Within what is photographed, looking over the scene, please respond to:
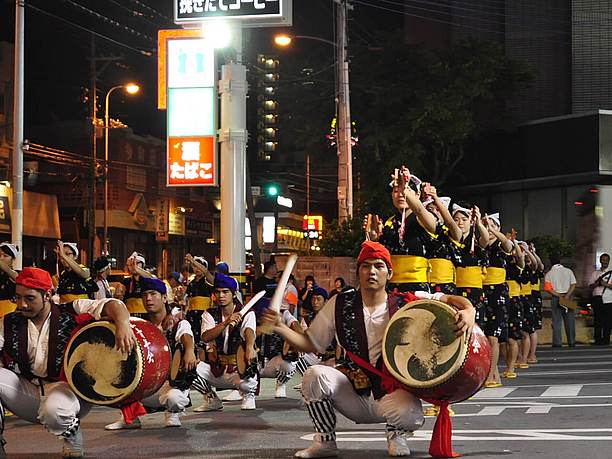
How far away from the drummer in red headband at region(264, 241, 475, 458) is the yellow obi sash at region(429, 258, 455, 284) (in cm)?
264

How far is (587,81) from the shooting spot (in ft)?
112

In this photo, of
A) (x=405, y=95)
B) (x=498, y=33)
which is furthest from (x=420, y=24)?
(x=405, y=95)

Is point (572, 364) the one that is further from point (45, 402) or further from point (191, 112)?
point (45, 402)

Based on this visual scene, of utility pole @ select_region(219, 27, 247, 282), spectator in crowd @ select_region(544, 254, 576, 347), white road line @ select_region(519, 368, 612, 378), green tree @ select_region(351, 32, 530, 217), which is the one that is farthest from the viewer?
green tree @ select_region(351, 32, 530, 217)

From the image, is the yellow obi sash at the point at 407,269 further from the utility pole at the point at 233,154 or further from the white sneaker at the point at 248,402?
the utility pole at the point at 233,154

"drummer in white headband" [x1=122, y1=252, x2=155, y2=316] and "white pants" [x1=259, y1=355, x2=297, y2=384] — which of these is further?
"drummer in white headband" [x1=122, y1=252, x2=155, y2=316]

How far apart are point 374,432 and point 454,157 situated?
26.6m

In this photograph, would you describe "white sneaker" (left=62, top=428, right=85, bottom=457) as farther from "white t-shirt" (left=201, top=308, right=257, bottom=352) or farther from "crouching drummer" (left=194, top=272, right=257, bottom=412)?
"white t-shirt" (left=201, top=308, right=257, bottom=352)

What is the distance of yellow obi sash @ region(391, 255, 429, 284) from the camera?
10289mm

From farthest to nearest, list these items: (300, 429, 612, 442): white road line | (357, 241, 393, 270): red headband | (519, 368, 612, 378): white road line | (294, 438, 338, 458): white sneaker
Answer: (519, 368, 612, 378): white road line, (300, 429, 612, 442): white road line, (294, 438, 338, 458): white sneaker, (357, 241, 393, 270): red headband

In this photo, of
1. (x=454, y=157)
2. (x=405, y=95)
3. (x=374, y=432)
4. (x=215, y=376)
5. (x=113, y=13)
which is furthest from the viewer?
(x=113, y=13)

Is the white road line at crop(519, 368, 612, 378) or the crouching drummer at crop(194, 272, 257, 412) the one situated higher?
the crouching drummer at crop(194, 272, 257, 412)

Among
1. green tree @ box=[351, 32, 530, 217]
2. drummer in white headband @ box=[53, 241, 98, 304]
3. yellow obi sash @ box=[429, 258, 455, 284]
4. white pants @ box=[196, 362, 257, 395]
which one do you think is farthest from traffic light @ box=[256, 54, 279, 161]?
yellow obi sash @ box=[429, 258, 455, 284]

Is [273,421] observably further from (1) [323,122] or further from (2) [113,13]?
(2) [113,13]
